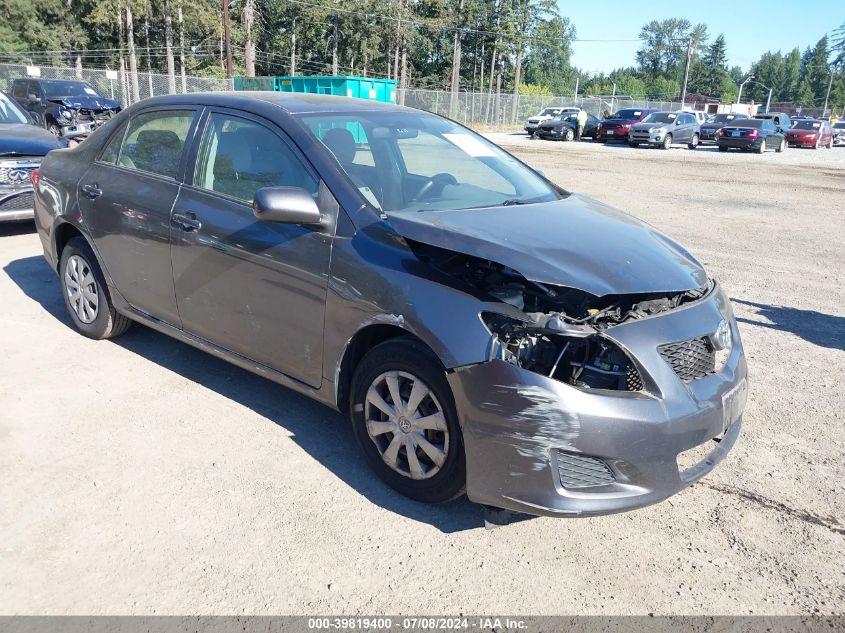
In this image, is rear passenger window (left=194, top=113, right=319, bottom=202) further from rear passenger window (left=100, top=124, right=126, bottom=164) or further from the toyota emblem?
the toyota emblem

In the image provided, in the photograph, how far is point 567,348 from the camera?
2.73m

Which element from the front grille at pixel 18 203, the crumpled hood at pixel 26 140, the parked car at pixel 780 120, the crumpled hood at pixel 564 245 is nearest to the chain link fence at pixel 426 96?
the crumpled hood at pixel 26 140

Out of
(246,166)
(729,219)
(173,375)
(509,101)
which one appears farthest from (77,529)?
(509,101)

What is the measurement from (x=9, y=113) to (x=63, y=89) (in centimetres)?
1002

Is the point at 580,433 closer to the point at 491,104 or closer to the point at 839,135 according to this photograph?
the point at 839,135

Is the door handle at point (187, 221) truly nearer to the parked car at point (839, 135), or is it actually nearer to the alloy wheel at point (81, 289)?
the alloy wheel at point (81, 289)

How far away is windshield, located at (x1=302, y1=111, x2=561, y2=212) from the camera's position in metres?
3.54

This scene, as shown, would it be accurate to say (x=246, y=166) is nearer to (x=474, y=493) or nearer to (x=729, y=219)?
(x=474, y=493)

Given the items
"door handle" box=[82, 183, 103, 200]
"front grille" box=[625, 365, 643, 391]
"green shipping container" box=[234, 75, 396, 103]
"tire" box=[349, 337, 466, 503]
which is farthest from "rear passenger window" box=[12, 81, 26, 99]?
"front grille" box=[625, 365, 643, 391]

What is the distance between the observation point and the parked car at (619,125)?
33.5m

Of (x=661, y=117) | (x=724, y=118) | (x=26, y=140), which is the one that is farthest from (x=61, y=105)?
(x=724, y=118)

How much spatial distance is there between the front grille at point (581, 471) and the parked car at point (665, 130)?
31880 mm

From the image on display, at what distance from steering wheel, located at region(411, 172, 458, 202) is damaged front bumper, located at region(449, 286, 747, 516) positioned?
1.27 m

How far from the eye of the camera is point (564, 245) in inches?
122
